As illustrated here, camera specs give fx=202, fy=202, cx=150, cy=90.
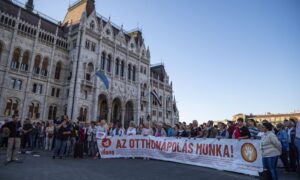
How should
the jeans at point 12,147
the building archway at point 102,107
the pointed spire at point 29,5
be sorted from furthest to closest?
the building archway at point 102,107
the pointed spire at point 29,5
the jeans at point 12,147

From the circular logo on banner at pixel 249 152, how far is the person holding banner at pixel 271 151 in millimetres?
2068

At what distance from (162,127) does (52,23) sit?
3080 centimetres

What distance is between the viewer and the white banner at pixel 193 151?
8.05m

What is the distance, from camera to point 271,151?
5.86 meters

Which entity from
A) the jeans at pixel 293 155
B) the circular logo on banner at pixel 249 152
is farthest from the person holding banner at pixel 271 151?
the jeans at pixel 293 155

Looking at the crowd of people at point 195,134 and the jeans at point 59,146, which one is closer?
the crowd of people at point 195,134

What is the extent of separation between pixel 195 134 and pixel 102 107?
89.0ft

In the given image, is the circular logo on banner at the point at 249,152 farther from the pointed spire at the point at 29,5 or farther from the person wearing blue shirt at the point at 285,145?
the pointed spire at the point at 29,5

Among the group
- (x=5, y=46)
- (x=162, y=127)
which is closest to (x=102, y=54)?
(x=5, y=46)

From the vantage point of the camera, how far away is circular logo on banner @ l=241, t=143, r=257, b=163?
25.9ft

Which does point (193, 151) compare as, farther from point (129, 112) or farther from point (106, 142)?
point (129, 112)

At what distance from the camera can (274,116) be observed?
79.0 meters

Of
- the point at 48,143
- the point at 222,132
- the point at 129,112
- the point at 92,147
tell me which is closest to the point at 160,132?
the point at 222,132

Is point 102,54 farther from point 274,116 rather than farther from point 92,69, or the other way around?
point 274,116
